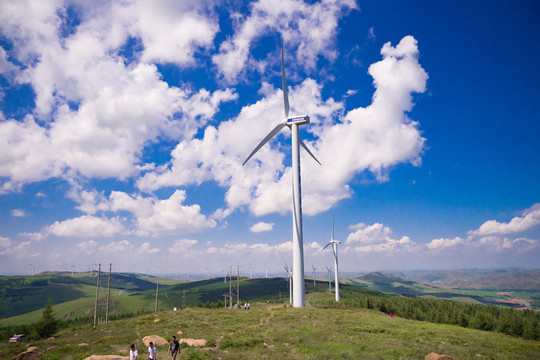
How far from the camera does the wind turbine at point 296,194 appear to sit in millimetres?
61781

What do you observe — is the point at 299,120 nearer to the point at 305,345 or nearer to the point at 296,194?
the point at 296,194

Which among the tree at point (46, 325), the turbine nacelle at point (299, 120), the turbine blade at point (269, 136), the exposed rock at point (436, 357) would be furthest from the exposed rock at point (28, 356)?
the turbine nacelle at point (299, 120)

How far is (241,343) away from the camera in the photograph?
33562 mm

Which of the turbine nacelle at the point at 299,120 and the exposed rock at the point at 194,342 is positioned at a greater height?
the turbine nacelle at the point at 299,120

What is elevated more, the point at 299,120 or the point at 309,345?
the point at 299,120

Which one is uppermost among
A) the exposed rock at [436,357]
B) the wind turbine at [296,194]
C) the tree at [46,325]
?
the wind turbine at [296,194]

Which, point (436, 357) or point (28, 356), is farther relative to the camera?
point (28, 356)

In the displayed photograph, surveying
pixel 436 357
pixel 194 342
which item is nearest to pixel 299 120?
pixel 194 342

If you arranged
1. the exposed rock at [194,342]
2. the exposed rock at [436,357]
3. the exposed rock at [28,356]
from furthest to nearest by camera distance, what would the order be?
the exposed rock at [194,342] → the exposed rock at [28,356] → the exposed rock at [436,357]

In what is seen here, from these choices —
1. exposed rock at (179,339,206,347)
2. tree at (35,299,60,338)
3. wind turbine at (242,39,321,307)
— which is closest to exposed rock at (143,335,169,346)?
exposed rock at (179,339,206,347)

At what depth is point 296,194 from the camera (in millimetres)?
64500

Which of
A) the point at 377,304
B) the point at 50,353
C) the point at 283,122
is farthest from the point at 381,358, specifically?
the point at 377,304

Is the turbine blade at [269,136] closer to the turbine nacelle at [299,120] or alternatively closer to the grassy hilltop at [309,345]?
the turbine nacelle at [299,120]

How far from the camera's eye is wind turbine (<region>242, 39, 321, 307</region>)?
61781 mm
